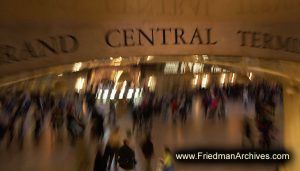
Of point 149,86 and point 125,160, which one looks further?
point 149,86

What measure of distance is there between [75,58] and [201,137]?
4.17 meters

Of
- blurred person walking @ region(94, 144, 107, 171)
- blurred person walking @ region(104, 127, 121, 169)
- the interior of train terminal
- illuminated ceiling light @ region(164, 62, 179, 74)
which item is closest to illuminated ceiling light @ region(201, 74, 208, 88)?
the interior of train terminal

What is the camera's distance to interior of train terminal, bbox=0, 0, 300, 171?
412 centimetres

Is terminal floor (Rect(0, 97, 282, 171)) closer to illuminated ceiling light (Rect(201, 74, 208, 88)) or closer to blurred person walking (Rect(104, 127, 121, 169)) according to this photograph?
blurred person walking (Rect(104, 127, 121, 169))

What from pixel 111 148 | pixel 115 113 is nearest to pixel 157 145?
pixel 111 148

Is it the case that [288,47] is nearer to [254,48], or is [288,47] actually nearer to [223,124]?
[254,48]

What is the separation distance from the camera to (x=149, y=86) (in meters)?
10.4

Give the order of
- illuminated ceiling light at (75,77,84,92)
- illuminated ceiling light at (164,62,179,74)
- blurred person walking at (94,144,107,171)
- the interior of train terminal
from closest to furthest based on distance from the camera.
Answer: the interior of train terminal → illuminated ceiling light at (164,62,179,74) → blurred person walking at (94,144,107,171) → illuminated ceiling light at (75,77,84,92)

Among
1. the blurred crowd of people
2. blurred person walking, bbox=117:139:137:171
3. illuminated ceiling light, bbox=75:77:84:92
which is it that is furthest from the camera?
illuminated ceiling light, bbox=75:77:84:92

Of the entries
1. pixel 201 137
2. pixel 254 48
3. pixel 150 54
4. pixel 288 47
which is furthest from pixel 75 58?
pixel 201 137

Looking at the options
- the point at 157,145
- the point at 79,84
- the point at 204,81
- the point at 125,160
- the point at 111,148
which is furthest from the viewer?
the point at 204,81

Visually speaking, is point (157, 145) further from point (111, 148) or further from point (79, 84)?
point (79, 84)

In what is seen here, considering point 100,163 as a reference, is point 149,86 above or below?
above

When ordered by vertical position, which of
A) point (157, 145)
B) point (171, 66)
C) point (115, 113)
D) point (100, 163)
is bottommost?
point (100, 163)
